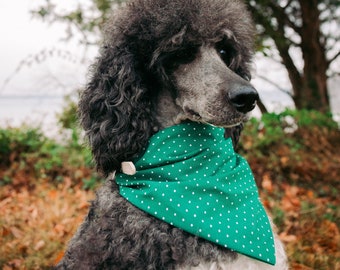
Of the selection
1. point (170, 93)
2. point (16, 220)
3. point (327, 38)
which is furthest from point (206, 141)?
point (327, 38)

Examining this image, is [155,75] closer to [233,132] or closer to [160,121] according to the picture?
[160,121]

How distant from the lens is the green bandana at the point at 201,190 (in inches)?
86.0

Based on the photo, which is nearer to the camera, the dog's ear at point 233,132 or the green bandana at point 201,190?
the green bandana at point 201,190

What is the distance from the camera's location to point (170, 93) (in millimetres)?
2393

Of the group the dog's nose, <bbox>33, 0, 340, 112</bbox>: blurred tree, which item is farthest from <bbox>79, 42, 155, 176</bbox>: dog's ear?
<bbox>33, 0, 340, 112</bbox>: blurred tree

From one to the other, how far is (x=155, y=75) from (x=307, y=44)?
8.16 meters

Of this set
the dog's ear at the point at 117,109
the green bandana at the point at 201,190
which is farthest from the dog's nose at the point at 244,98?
the dog's ear at the point at 117,109

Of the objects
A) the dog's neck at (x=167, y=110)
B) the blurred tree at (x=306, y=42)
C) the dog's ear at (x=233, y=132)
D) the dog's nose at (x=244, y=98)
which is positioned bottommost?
the blurred tree at (x=306, y=42)

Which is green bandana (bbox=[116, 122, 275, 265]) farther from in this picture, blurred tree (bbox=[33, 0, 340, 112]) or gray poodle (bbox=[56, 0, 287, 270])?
blurred tree (bbox=[33, 0, 340, 112])

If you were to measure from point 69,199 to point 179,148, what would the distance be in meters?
3.19

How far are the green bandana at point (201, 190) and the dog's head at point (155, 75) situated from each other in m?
0.12

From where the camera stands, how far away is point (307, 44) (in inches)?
385

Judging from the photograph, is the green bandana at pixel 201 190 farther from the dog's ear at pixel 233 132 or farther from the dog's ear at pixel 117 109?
the dog's ear at pixel 233 132

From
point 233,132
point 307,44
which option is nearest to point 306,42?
point 307,44
